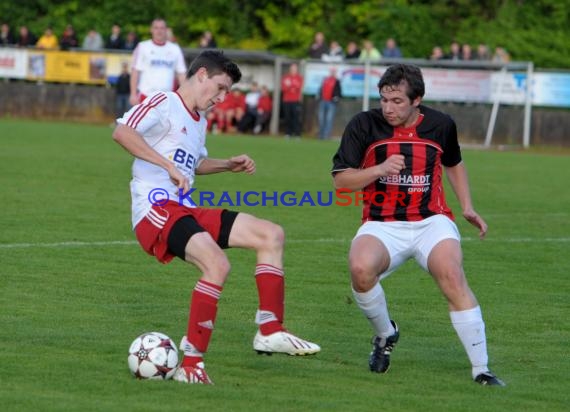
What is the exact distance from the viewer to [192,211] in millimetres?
7016

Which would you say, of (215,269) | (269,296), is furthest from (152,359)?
(269,296)

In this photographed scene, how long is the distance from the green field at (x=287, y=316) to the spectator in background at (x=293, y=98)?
16.6 m

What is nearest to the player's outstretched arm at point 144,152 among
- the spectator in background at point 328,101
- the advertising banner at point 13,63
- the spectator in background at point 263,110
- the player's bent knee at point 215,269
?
the player's bent knee at point 215,269

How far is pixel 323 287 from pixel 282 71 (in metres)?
25.7

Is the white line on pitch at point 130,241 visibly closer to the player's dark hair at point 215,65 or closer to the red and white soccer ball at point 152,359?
the player's dark hair at point 215,65

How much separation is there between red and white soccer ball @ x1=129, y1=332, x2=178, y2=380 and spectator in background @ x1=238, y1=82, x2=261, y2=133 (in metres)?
27.6

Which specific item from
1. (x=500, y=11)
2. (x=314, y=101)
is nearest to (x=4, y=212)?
(x=314, y=101)

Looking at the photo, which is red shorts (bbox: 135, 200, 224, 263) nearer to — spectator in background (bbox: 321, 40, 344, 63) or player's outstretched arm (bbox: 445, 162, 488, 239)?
player's outstretched arm (bbox: 445, 162, 488, 239)

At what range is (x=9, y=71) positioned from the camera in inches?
1428

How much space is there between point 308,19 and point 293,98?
11.8m

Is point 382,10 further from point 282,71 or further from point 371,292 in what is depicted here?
point 371,292

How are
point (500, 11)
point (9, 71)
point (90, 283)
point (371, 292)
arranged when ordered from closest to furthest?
1. point (371, 292)
2. point (90, 283)
3. point (9, 71)
4. point (500, 11)

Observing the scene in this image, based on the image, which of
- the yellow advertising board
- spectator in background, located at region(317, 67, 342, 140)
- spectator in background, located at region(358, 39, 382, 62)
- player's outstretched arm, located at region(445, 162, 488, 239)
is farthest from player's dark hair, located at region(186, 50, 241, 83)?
the yellow advertising board

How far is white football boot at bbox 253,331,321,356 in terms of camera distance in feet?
23.0
